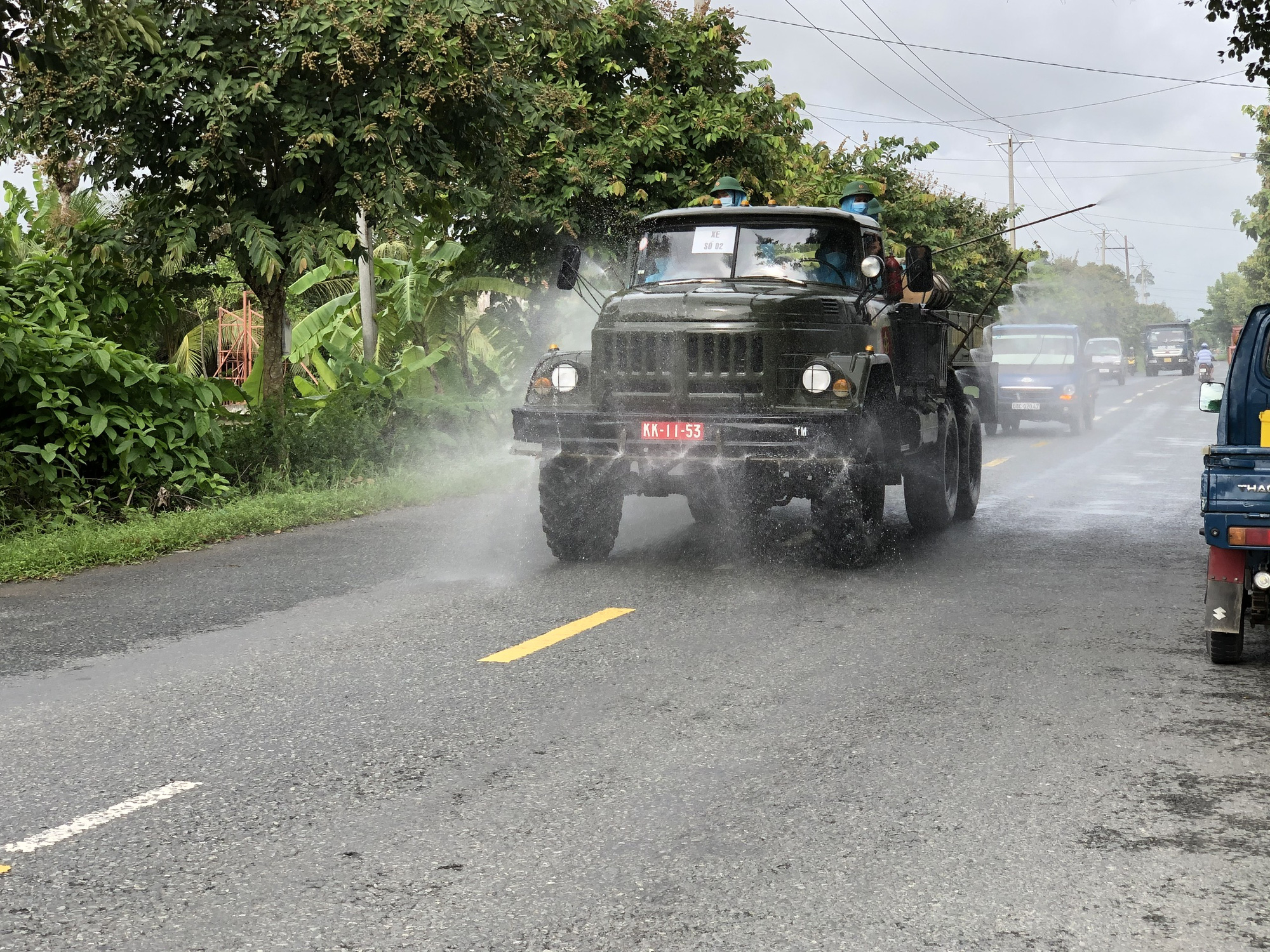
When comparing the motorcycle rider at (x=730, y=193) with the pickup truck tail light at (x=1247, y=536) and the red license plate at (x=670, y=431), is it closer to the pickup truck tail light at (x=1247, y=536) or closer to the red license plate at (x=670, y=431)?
the red license plate at (x=670, y=431)

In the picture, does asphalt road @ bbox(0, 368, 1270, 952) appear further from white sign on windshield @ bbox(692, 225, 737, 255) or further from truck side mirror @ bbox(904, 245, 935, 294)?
white sign on windshield @ bbox(692, 225, 737, 255)

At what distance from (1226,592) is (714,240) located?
203 inches

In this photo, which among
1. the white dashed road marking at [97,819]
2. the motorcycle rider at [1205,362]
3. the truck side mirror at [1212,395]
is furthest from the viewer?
the motorcycle rider at [1205,362]

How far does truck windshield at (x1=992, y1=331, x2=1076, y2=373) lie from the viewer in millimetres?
28812

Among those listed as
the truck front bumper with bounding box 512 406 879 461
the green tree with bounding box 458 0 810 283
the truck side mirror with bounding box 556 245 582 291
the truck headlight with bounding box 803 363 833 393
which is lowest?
the truck front bumper with bounding box 512 406 879 461

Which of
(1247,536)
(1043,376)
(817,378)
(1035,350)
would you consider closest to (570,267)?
(817,378)

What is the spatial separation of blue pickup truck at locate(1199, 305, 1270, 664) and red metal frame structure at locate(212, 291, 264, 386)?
2380cm

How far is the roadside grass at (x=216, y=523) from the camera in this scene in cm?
1020

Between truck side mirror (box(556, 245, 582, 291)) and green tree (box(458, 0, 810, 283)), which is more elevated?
green tree (box(458, 0, 810, 283))

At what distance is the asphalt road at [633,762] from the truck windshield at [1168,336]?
7522cm

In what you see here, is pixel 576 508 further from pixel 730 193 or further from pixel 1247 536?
pixel 1247 536

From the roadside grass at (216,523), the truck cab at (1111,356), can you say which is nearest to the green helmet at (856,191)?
the roadside grass at (216,523)

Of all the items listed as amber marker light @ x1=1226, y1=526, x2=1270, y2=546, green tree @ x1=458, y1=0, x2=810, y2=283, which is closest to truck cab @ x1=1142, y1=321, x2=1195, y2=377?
green tree @ x1=458, y1=0, x2=810, y2=283

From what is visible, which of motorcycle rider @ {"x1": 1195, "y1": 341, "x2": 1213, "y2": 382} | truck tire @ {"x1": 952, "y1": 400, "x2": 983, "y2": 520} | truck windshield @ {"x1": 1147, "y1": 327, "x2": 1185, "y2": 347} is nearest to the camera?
truck tire @ {"x1": 952, "y1": 400, "x2": 983, "y2": 520}
